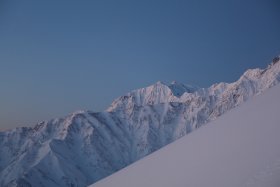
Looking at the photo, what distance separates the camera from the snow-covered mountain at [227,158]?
3.32m

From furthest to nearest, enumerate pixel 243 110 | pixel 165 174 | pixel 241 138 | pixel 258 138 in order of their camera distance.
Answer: pixel 243 110, pixel 165 174, pixel 241 138, pixel 258 138

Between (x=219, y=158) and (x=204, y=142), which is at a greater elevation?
(x=204, y=142)

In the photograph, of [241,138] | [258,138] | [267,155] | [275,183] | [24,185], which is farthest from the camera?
[24,185]

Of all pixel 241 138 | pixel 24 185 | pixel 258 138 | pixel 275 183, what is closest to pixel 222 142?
pixel 241 138

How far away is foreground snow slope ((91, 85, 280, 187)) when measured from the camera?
131 inches

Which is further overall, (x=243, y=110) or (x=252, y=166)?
(x=243, y=110)

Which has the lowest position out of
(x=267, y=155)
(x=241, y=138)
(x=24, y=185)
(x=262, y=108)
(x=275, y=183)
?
(x=275, y=183)

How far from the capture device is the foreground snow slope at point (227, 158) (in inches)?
131

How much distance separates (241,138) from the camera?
13.3 feet

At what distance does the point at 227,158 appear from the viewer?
3834 millimetres

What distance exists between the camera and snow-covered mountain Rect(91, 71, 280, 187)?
3.32 m

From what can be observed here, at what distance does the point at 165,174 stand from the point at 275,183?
72.2 inches

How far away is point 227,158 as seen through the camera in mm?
3834

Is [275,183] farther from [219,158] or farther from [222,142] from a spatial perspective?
[222,142]
